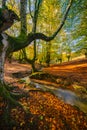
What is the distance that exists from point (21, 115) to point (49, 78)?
29.3 ft

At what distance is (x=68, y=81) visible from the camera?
1467cm

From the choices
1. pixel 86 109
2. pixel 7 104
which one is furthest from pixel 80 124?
pixel 7 104

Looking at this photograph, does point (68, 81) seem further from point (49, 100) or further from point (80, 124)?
point (80, 124)

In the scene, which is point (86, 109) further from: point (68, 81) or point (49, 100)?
point (68, 81)

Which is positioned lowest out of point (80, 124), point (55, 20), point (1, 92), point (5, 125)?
point (80, 124)

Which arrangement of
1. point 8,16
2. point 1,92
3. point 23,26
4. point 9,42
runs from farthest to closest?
point 23,26 < point 9,42 < point 1,92 < point 8,16

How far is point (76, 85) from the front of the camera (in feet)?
44.3

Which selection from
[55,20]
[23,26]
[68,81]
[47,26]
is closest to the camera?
[23,26]

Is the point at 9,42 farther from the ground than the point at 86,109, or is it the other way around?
the point at 9,42

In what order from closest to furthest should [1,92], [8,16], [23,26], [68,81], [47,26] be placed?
[8,16] → [1,92] → [23,26] → [68,81] → [47,26]

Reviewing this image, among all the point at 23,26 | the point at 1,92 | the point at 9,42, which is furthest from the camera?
the point at 23,26

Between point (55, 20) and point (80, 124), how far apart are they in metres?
21.7

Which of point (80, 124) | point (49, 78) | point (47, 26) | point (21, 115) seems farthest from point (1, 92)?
point (47, 26)

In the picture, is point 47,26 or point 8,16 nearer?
point 8,16
